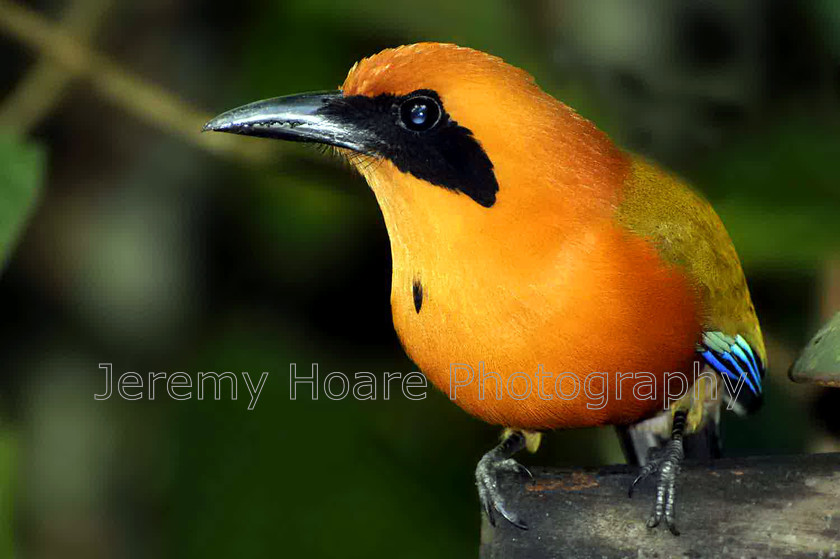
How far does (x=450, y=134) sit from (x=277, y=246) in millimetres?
2192

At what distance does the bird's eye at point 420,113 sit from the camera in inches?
118

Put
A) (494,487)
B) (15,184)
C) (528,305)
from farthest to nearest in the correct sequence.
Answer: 1. (494,487)
2. (15,184)
3. (528,305)

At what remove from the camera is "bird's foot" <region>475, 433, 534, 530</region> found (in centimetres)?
278

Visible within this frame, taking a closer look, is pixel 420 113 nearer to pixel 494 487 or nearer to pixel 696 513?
pixel 494 487

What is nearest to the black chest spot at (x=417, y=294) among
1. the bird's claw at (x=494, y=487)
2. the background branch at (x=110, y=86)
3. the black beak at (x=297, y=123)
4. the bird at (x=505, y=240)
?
the bird at (x=505, y=240)

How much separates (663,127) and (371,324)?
1.49 meters

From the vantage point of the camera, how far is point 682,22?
5234 millimetres

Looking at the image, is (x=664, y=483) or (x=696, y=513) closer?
(x=696, y=513)

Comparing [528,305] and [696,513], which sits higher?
[528,305]

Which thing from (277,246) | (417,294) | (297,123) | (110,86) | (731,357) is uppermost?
(110,86)

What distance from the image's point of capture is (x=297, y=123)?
10.2ft

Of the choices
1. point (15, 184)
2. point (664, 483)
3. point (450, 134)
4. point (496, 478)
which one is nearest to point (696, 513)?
point (664, 483)

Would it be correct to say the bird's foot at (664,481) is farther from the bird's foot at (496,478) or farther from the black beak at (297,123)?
the black beak at (297,123)

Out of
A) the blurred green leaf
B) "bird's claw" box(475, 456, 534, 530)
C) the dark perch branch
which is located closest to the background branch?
the blurred green leaf
